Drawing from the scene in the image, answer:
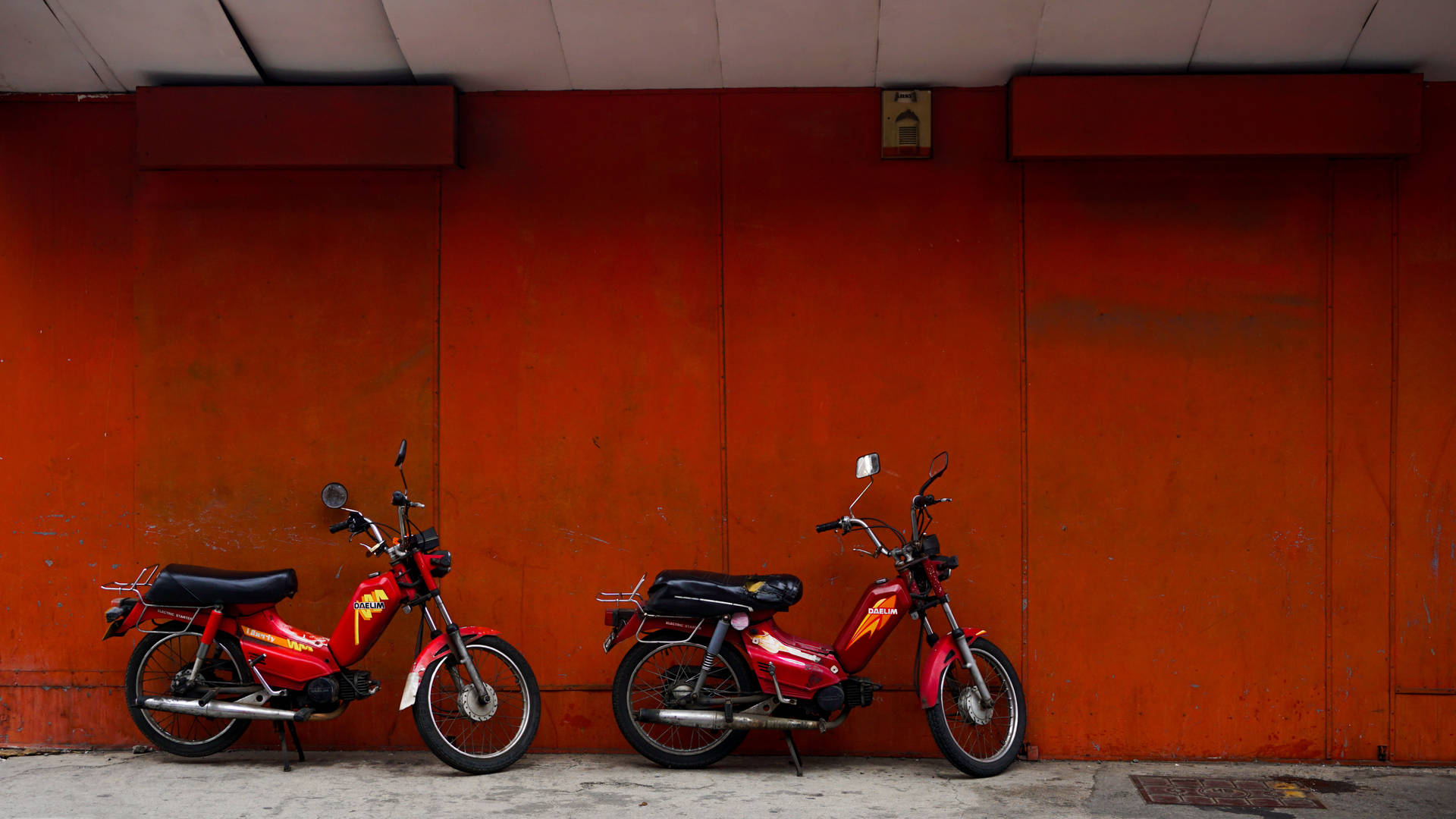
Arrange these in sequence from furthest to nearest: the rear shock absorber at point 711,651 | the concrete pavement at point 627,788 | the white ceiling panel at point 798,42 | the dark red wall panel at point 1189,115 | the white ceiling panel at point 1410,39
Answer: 1. the dark red wall panel at point 1189,115
2. the white ceiling panel at point 798,42
3. the white ceiling panel at point 1410,39
4. the rear shock absorber at point 711,651
5. the concrete pavement at point 627,788

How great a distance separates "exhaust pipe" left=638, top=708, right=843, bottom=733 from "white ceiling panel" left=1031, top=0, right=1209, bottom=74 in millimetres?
3670

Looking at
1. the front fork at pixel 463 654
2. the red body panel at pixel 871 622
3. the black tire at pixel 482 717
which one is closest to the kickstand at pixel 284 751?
the black tire at pixel 482 717

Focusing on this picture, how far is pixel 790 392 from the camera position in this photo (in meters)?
5.70

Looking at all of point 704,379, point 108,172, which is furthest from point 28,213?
point 704,379

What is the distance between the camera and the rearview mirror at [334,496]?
5.34 meters

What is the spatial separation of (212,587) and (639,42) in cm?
356

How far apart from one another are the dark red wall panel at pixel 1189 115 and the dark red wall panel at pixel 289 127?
3.21m

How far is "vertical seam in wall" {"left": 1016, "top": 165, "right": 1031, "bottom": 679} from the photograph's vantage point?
5609 millimetres

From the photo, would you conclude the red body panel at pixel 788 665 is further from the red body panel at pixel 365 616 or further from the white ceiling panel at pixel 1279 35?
the white ceiling panel at pixel 1279 35

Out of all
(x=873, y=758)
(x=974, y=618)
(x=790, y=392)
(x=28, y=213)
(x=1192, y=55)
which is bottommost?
(x=873, y=758)

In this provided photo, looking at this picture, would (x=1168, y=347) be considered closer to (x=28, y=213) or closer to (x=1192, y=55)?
(x=1192, y=55)

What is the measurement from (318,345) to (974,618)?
12.8 ft

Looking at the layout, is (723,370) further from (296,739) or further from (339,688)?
(296,739)

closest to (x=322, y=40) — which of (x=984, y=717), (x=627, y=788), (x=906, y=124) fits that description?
(x=906, y=124)
